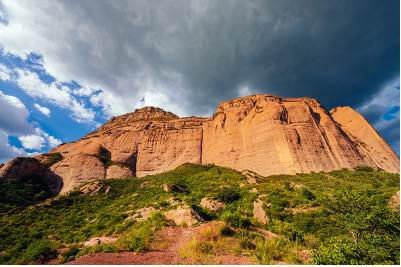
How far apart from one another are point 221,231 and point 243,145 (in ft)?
118

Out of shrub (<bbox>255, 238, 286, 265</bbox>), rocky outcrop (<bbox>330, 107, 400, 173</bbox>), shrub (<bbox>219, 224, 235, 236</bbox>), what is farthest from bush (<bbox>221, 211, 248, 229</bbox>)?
rocky outcrop (<bbox>330, 107, 400, 173</bbox>)

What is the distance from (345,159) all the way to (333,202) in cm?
3579

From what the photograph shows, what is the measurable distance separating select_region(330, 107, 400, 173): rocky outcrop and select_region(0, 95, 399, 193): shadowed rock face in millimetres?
209

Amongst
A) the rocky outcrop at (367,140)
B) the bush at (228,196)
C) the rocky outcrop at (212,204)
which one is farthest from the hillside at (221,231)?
the rocky outcrop at (367,140)

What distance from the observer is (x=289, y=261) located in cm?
541

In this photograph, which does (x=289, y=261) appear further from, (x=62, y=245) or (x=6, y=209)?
(x=6, y=209)

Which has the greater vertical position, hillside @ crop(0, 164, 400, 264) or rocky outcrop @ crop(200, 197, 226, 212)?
rocky outcrop @ crop(200, 197, 226, 212)

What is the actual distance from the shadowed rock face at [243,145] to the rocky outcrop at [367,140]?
0.21 meters

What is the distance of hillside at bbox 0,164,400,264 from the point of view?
5.46 metres

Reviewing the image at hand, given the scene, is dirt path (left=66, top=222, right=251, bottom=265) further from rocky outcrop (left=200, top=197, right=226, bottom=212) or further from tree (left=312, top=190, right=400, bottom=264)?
rocky outcrop (left=200, top=197, right=226, bottom=212)

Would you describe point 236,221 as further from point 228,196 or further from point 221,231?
point 228,196

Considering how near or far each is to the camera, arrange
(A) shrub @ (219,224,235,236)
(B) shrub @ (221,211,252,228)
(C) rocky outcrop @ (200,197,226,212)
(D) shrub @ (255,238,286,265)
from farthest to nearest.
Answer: (C) rocky outcrop @ (200,197,226,212) < (B) shrub @ (221,211,252,228) < (A) shrub @ (219,224,235,236) < (D) shrub @ (255,238,286,265)

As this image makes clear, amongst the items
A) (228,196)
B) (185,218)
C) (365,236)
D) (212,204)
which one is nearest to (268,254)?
(365,236)

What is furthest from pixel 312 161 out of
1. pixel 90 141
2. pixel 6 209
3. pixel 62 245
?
pixel 90 141
